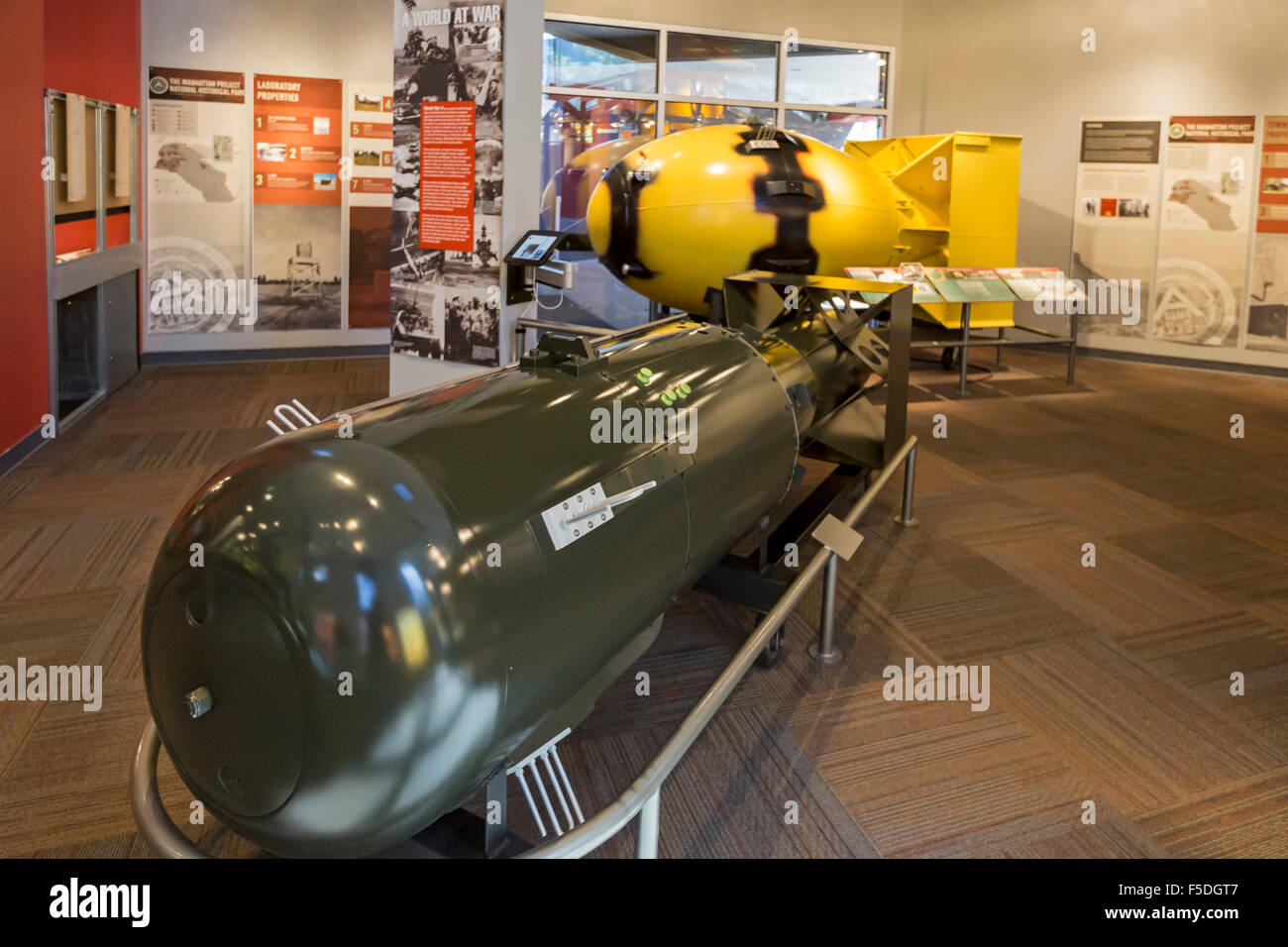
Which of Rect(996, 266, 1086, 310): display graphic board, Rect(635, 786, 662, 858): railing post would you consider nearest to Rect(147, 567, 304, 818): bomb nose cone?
Rect(635, 786, 662, 858): railing post

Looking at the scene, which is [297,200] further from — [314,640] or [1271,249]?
[1271,249]

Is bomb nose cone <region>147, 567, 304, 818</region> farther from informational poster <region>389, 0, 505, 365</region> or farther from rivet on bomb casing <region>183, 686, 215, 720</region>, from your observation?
informational poster <region>389, 0, 505, 365</region>

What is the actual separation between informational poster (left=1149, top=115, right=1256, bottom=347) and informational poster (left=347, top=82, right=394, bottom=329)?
250 inches

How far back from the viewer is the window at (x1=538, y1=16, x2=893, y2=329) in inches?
329

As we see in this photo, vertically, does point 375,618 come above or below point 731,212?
below

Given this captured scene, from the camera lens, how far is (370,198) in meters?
7.50

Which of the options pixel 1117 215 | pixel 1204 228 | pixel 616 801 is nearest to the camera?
pixel 616 801

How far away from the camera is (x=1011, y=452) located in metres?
5.29

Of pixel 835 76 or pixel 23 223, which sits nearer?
pixel 23 223

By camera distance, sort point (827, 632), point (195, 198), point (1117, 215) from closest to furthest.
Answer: point (827, 632)
point (195, 198)
point (1117, 215)

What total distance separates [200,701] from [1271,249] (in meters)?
8.66

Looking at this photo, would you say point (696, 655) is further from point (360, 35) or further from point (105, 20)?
point (360, 35)

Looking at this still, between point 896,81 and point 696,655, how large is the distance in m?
8.05

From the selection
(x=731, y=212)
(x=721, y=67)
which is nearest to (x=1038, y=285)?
(x=721, y=67)
